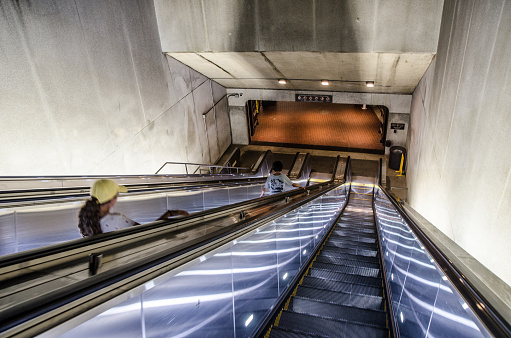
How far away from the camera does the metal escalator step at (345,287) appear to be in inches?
133

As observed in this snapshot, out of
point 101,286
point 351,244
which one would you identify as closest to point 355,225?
point 351,244

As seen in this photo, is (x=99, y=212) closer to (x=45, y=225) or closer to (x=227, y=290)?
(x=45, y=225)

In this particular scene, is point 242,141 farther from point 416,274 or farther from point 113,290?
point 113,290

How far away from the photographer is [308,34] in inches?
302

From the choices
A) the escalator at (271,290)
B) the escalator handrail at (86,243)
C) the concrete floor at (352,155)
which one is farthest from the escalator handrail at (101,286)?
the concrete floor at (352,155)

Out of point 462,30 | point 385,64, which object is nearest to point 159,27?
point 385,64

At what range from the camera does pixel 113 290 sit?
1172 millimetres

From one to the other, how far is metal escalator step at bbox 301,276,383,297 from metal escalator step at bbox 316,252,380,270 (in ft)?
2.28

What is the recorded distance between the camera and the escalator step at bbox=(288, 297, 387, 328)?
2891 mm

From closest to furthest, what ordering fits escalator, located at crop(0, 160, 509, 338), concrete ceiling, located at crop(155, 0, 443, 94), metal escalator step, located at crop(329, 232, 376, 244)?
escalator, located at crop(0, 160, 509, 338) → metal escalator step, located at crop(329, 232, 376, 244) → concrete ceiling, located at crop(155, 0, 443, 94)

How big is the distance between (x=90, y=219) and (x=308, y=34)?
6.89 metres

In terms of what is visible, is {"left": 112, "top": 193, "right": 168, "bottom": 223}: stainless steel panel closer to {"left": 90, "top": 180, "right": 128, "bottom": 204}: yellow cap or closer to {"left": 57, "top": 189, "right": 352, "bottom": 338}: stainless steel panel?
{"left": 90, "top": 180, "right": 128, "bottom": 204}: yellow cap

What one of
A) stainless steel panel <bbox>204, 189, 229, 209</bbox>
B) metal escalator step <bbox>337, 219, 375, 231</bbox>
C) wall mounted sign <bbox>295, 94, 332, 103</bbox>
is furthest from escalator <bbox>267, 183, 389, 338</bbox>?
wall mounted sign <bbox>295, 94, 332, 103</bbox>

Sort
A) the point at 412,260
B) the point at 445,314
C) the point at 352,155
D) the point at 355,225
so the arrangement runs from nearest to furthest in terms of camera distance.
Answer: the point at 445,314
the point at 412,260
the point at 355,225
the point at 352,155
